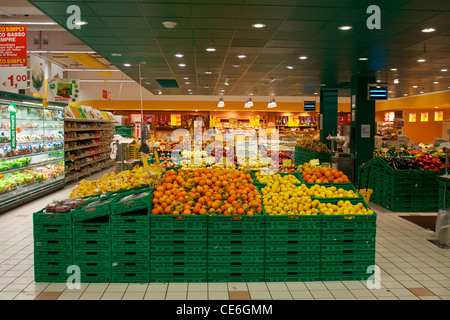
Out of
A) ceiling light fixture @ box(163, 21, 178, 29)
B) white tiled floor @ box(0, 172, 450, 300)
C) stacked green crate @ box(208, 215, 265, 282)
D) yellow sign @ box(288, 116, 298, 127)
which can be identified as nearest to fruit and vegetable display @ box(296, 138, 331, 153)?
white tiled floor @ box(0, 172, 450, 300)

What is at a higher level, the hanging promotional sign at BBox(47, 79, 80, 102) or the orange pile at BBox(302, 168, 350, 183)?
the hanging promotional sign at BBox(47, 79, 80, 102)

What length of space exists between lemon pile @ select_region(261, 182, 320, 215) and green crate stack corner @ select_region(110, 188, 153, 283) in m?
1.44

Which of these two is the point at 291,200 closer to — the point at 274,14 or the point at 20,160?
the point at 274,14

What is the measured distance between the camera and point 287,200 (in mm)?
4668

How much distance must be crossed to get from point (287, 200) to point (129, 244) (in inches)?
75.5

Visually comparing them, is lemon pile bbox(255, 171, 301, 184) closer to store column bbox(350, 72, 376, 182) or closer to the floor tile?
the floor tile

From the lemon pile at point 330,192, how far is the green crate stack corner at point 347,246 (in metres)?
0.60

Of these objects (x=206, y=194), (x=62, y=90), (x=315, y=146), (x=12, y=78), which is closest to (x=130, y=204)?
(x=206, y=194)

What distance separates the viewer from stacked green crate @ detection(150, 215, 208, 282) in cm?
429

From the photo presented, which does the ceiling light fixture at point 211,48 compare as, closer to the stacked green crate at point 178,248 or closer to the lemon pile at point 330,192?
the lemon pile at point 330,192

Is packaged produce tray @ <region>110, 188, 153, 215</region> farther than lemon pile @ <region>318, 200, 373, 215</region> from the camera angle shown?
No

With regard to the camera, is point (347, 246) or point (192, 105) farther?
point (192, 105)

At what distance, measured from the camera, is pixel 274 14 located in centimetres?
525

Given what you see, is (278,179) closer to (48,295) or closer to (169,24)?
(169,24)
